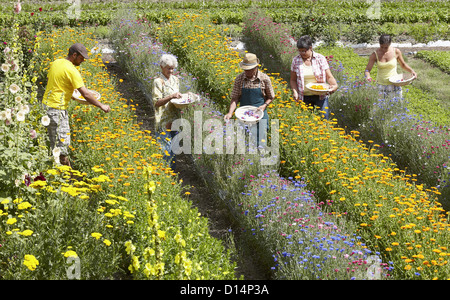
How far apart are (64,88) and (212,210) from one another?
77.1 inches

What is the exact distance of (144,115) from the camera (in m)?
8.52

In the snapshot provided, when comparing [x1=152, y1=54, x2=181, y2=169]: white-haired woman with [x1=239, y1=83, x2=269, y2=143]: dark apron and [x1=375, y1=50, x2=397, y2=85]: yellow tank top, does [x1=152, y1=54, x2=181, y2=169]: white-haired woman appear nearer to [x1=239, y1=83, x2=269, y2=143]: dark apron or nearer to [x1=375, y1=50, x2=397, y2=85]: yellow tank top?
[x1=239, y1=83, x2=269, y2=143]: dark apron

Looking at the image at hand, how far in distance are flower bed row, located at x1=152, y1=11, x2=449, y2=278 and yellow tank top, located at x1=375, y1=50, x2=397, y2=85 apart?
90 cm

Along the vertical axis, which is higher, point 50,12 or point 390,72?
point 390,72

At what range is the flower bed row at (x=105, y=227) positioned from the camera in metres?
3.91

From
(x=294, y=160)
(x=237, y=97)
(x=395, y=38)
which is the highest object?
(x=237, y=97)

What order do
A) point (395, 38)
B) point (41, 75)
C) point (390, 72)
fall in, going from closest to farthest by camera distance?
1. point (390, 72)
2. point (41, 75)
3. point (395, 38)

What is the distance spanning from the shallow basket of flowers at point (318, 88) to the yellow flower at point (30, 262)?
4212 millimetres

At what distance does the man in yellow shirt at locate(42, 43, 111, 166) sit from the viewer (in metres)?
5.79

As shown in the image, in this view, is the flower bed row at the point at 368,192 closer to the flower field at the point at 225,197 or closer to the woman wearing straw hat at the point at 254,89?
the flower field at the point at 225,197

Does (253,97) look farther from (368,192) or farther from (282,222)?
(282,222)

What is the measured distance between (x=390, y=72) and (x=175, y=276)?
194 inches
